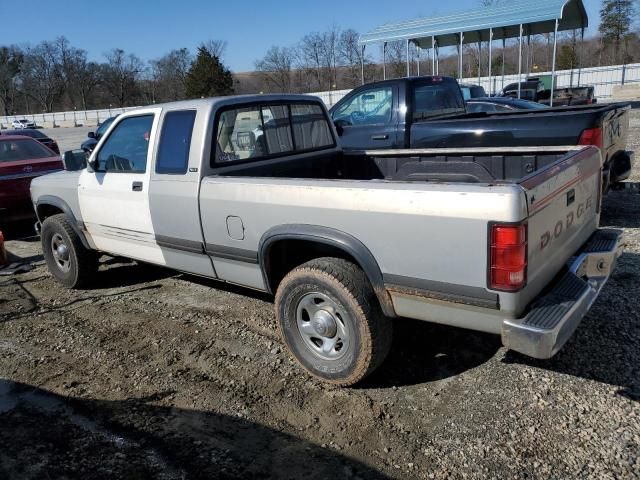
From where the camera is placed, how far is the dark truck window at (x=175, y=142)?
417 centimetres

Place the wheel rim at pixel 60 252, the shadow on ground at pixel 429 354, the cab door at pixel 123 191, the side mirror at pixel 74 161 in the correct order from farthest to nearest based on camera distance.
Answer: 1. the wheel rim at pixel 60 252
2. the side mirror at pixel 74 161
3. the cab door at pixel 123 191
4. the shadow on ground at pixel 429 354

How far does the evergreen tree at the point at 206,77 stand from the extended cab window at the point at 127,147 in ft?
167

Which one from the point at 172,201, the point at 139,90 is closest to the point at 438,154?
the point at 172,201

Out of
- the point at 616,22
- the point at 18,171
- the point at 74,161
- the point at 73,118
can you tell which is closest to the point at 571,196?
the point at 74,161

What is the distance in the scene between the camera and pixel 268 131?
454 centimetres

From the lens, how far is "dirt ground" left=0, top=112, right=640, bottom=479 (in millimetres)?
2779

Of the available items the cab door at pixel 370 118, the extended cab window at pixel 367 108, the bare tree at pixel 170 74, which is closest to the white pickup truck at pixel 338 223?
the cab door at pixel 370 118

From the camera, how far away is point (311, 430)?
10.1 ft

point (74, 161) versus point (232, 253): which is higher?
point (74, 161)

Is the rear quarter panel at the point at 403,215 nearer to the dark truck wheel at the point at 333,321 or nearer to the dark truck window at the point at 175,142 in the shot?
the dark truck wheel at the point at 333,321

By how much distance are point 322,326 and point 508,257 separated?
1.34 meters

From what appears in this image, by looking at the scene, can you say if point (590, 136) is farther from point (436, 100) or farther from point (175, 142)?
point (175, 142)

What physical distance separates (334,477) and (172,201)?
246 centimetres

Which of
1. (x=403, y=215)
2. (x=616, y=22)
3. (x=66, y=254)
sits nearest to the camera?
(x=403, y=215)
